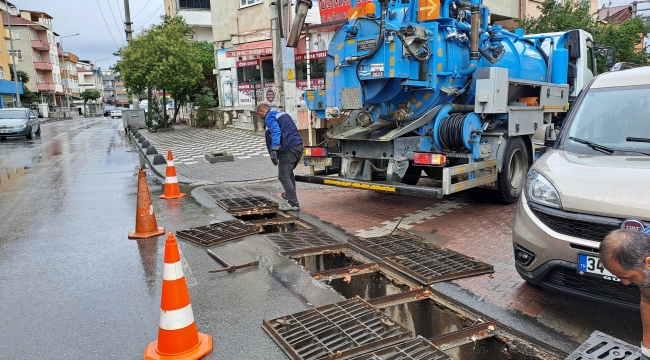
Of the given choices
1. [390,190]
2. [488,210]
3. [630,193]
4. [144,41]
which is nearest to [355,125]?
[390,190]

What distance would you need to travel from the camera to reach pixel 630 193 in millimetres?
3213

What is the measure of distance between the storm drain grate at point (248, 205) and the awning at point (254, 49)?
1403cm

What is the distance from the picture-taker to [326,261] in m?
5.54

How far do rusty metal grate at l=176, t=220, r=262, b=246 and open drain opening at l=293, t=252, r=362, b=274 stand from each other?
1057 millimetres

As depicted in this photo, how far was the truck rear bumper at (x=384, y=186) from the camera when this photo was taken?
6.15 m

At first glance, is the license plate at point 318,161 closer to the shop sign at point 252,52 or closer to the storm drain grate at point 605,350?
the storm drain grate at point 605,350

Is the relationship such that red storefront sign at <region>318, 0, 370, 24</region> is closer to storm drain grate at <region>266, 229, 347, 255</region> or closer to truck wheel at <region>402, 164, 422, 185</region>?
truck wheel at <region>402, 164, 422, 185</region>

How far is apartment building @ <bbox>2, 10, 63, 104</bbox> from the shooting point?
209 ft

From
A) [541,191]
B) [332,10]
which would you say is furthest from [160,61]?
[541,191]

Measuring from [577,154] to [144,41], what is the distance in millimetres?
23427

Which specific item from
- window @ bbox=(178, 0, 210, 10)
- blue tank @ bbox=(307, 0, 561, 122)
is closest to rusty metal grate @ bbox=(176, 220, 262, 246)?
blue tank @ bbox=(307, 0, 561, 122)

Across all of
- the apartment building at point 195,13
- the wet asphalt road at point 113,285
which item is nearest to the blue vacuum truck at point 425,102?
the wet asphalt road at point 113,285

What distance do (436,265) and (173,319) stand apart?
2818mm

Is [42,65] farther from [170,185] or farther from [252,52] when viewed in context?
[170,185]
